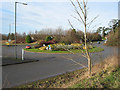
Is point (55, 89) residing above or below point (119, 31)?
below

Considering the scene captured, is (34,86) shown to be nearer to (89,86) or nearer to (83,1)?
(89,86)

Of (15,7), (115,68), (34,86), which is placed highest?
(15,7)

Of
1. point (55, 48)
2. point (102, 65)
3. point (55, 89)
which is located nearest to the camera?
point (55, 89)

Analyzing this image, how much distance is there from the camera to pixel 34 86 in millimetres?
4883

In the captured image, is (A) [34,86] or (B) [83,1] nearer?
(A) [34,86]

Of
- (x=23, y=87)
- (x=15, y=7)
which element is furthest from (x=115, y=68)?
(x=15, y=7)

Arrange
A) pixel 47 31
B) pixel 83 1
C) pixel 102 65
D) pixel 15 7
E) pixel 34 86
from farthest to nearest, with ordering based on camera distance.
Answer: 1. pixel 47 31
2. pixel 15 7
3. pixel 102 65
4. pixel 83 1
5. pixel 34 86

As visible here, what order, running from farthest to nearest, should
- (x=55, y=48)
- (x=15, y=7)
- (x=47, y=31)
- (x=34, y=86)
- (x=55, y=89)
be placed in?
(x=47, y=31), (x=55, y=48), (x=15, y=7), (x=34, y=86), (x=55, y=89)

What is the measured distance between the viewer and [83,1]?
17.4ft

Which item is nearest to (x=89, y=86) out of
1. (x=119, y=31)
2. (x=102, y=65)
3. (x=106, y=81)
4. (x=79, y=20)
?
(x=106, y=81)

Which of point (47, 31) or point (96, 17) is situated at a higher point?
point (47, 31)

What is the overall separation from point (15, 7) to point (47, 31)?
41.7 metres

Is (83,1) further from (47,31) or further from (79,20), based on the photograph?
(47,31)

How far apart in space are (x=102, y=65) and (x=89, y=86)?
3344 mm
